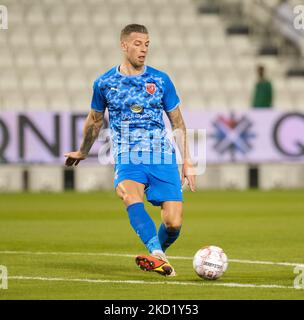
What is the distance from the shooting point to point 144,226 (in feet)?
28.7

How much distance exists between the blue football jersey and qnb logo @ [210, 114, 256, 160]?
1291 centimetres

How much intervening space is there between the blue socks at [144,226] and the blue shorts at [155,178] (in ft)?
A: 0.65

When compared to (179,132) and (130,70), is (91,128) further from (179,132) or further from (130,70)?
(179,132)

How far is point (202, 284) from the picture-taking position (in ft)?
26.8

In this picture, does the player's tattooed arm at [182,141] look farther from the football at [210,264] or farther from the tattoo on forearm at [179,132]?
the football at [210,264]

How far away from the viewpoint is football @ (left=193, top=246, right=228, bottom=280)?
8.41m

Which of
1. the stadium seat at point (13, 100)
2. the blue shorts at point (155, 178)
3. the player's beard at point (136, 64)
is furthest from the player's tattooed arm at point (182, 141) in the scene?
the stadium seat at point (13, 100)

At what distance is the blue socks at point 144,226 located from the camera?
8.63 m

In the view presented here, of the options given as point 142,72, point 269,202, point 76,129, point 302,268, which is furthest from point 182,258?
point 76,129

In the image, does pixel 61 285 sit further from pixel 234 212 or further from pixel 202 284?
pixel 234 212

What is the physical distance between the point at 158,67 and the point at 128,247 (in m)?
14.5

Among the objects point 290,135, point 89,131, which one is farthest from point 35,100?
point 89,131

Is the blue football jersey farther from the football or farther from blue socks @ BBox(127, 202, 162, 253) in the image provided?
the football

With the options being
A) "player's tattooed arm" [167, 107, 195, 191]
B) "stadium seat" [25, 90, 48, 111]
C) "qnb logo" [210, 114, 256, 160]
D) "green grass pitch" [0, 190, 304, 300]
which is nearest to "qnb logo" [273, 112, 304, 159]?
"qnb logo" [210, 114, 256, 160]
